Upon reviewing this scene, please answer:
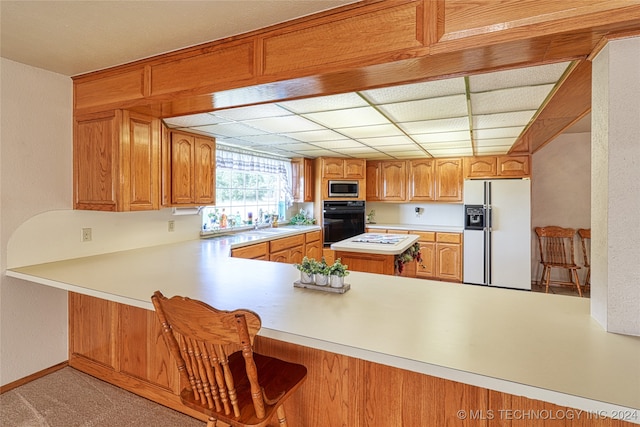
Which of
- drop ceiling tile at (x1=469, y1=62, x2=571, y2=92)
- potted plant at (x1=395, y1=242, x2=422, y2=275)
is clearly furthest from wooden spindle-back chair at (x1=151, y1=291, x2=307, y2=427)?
potted plant at (x1=395, y1=242, x2=422, y2=275)

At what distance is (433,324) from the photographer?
1273 millimetres

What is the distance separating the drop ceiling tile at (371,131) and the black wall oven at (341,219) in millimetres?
2083

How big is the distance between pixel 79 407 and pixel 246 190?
3085mm

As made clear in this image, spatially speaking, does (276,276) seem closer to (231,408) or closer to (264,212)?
(231,408)

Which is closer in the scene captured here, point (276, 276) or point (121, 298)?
point (121, 298)

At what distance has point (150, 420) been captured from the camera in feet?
6.53

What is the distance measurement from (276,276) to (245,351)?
0.96 metres

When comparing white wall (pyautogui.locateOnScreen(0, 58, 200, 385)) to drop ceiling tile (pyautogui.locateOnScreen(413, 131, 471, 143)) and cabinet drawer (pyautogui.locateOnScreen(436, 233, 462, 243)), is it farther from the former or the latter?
cabinet drawer (pyautogui.locateOnScreen(436, 233, 462, 243))

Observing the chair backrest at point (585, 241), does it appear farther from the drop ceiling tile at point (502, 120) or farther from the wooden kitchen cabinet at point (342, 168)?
the wooden kitchen cabinet at point (342, 168)

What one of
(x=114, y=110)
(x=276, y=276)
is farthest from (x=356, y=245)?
(x=114, y=110)

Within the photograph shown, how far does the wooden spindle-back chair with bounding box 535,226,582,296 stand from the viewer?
477 cm

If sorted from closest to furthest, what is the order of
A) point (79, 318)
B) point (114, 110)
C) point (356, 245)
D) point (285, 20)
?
point (285, 20), point (114, 110), point (79, 318), point (356, 245)

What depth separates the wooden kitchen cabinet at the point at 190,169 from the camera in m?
2.99

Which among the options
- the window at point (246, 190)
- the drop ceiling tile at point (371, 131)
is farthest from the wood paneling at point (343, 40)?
the window at point (246, 190)
